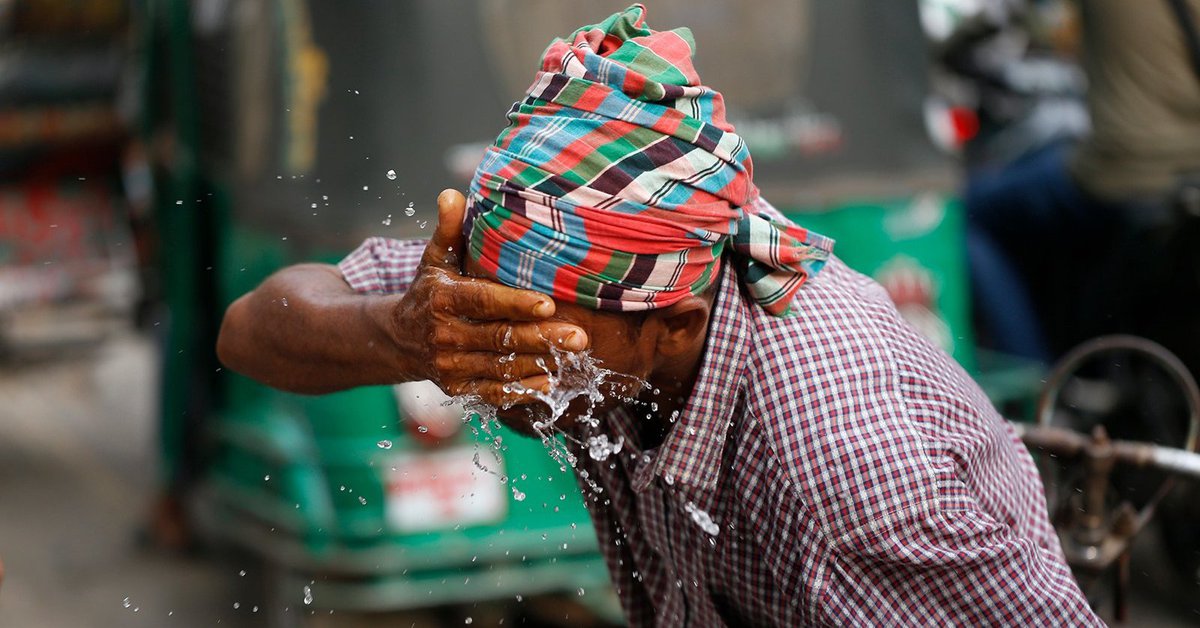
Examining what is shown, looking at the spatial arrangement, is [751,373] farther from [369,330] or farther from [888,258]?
[888,258]

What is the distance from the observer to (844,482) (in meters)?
1.68

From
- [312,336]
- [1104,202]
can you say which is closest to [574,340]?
[312,336]

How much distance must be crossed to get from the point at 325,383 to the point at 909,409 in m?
0.92

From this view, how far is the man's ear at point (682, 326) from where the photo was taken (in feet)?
5.74

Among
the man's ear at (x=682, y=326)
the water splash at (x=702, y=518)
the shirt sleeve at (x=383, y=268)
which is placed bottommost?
the water splash at (x=702, y=518)

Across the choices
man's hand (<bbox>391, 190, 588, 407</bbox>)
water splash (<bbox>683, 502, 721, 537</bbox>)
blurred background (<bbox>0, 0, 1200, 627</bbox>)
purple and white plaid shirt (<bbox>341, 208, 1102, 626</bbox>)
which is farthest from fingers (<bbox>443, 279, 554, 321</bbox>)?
blurred background (<bbox>0, 0, 1200, 627</bbox>)

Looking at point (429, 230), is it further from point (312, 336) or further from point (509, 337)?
point (509, 337)

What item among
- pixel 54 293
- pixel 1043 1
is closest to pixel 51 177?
pixel 54 293

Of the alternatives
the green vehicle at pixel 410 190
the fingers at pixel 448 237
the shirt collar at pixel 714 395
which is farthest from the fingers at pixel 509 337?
the green vehicle at pixel 410 190

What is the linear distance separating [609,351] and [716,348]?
0.50 feet

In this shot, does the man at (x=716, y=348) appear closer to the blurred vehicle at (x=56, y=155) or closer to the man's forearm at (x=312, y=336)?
the man's forearm at (x=312, y=336)

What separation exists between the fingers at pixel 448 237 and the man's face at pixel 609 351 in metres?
0.02

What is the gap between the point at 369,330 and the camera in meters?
1.90

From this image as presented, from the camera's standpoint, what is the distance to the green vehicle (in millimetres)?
3850
